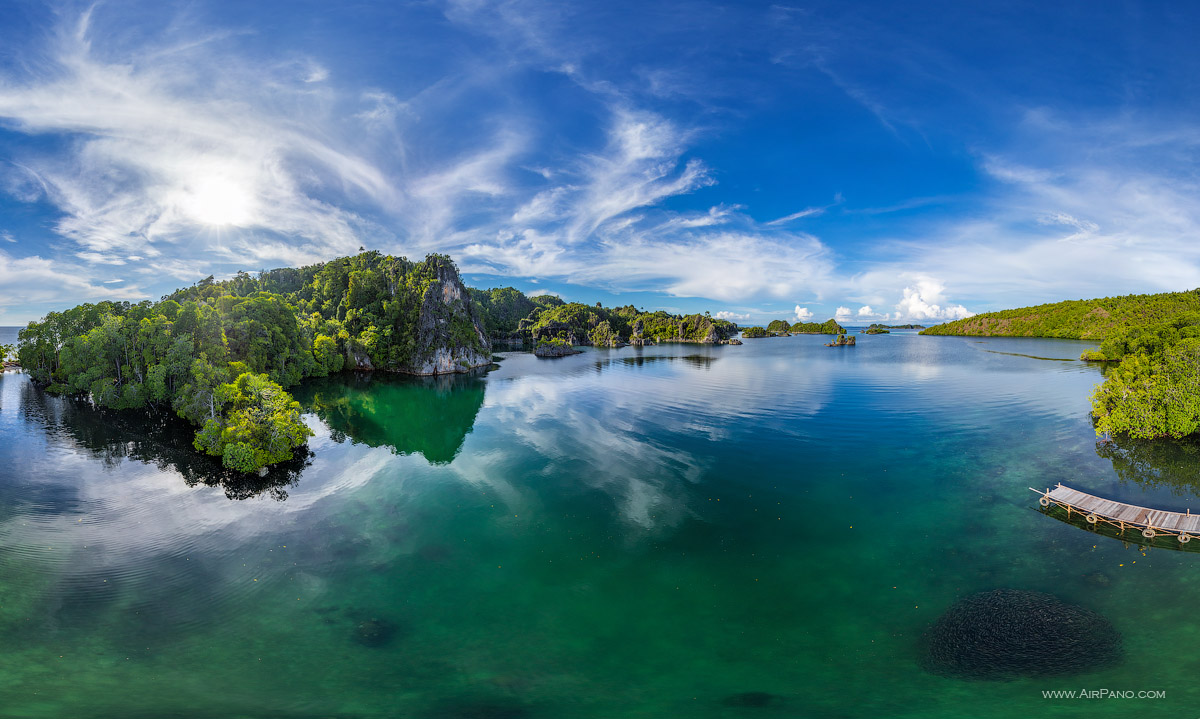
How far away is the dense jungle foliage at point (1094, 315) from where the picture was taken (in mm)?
132125

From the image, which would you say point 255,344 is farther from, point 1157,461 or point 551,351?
point 1157,461

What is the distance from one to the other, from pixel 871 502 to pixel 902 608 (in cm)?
958

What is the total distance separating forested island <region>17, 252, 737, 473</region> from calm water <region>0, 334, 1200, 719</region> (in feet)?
11.9

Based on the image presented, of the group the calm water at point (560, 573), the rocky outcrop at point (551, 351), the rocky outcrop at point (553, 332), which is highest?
the rocky outcrop at point (553, 332)

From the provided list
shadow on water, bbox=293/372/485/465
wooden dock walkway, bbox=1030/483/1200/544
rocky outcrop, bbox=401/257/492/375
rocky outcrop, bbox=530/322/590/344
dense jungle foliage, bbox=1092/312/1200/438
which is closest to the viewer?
wooden dock walkway, bbox=1030/483/1200/544

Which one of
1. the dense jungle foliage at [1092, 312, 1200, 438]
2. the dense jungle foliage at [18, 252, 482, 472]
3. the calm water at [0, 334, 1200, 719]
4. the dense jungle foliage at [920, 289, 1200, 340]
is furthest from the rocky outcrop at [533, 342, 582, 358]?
the dense jungle foliage at [920, 289, 1200, 340]

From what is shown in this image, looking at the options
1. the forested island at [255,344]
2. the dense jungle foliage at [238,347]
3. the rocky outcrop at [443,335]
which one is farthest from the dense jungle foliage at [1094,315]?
the dense jungle foliage at [238,347]

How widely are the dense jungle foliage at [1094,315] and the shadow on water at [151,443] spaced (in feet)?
634

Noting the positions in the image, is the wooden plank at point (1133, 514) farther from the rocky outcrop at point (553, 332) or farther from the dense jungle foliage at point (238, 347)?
the rocky outcrop at point (553, 332)

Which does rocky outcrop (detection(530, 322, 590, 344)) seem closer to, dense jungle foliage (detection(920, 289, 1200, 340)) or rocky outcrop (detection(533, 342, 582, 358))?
rocky outcrop (detection(533, 342, 582, 358))

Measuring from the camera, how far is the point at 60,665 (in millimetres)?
11930

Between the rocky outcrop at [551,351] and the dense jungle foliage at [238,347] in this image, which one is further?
the rocky outcrop at [551,351]

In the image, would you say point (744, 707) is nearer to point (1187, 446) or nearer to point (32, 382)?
point (1187, 446)

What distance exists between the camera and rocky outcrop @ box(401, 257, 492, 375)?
83.9 meters
